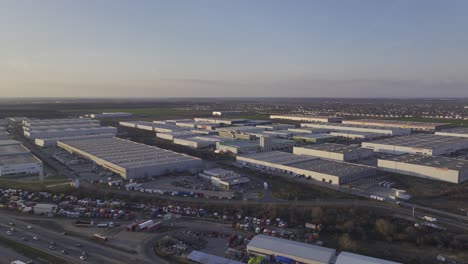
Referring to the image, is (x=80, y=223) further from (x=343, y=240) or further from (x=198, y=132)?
(x=198, y=132)

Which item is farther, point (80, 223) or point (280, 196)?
point (280, 196)

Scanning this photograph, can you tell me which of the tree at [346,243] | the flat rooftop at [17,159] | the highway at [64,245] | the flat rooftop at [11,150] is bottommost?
the highway at [64,245]

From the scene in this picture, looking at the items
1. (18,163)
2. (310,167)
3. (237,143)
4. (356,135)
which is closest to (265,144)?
(237,143)

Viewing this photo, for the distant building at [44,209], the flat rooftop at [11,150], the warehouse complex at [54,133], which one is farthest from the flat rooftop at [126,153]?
the distant building at [44,209]

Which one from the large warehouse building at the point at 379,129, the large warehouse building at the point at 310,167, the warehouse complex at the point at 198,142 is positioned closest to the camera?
the large warehouse building at the point at 310,167

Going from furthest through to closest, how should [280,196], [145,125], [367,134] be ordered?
[145,125]
[367,134]
[280,196]

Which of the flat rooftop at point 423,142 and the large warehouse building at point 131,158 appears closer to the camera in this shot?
A: the large warehouse building at point 131,158

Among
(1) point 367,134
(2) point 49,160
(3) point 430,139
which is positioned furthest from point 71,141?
(3) point 430,139

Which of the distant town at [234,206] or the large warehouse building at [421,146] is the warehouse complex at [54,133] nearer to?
the distant town at [234,206]
